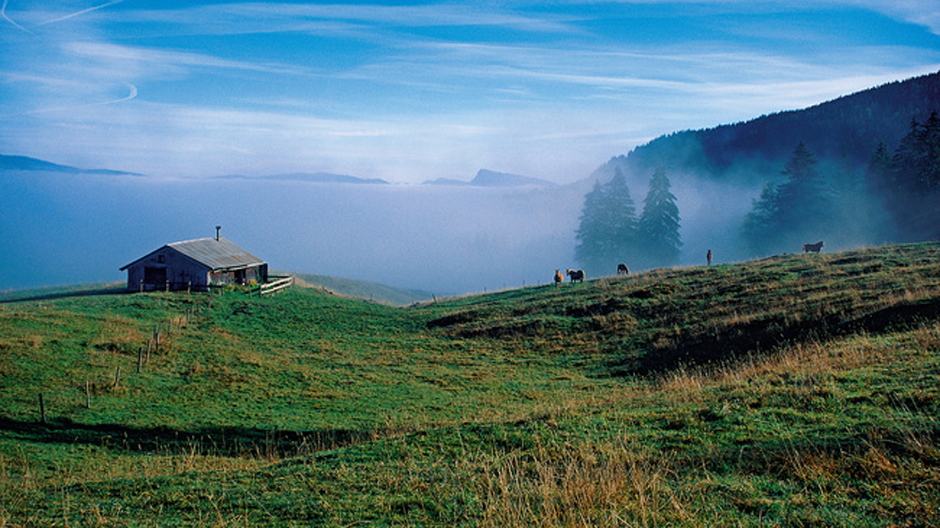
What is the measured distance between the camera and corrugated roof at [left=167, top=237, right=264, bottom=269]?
151 feet

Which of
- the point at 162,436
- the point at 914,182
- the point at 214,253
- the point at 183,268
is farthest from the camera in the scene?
the point at 914,182

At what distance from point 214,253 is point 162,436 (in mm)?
37337

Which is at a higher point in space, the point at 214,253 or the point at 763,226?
the point at 763,226

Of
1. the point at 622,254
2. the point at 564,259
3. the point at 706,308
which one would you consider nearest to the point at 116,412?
the point at 706,308

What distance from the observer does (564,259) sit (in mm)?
144500

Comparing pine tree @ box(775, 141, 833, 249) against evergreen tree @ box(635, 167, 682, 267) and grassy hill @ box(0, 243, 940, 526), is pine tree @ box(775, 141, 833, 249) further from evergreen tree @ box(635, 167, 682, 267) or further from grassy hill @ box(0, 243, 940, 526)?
grassy hill @ box(0, 243, 940, 526)

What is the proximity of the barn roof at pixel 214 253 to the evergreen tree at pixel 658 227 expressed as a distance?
53227mm

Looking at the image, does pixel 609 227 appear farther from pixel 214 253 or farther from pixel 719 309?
pixel 214 253

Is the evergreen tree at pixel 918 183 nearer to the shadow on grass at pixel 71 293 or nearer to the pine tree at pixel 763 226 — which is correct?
the pine tree at pixel 763 226

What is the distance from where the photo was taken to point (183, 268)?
45.6 m

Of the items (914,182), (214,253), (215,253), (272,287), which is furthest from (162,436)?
(914,182)

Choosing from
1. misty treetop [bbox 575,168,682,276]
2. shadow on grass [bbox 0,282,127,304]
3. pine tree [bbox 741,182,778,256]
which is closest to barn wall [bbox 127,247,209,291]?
shadow on grass [bbox 0,282,127,304]

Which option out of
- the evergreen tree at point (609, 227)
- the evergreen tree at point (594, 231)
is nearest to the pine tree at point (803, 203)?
the evergreen tree at point (609, 227)

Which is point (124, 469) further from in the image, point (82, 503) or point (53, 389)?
point (53, 389)
